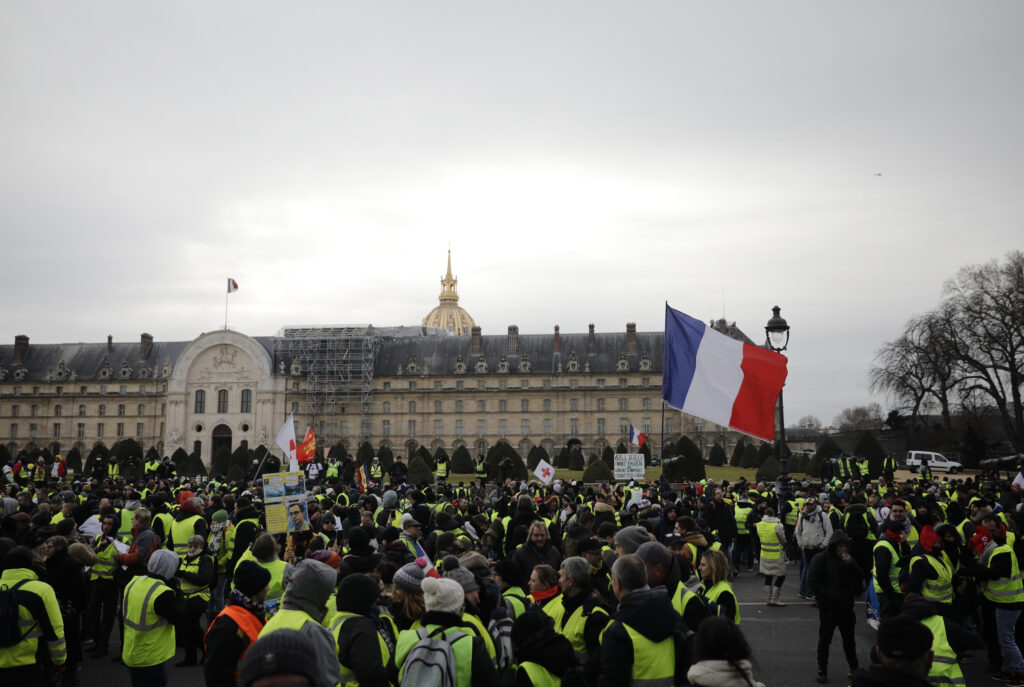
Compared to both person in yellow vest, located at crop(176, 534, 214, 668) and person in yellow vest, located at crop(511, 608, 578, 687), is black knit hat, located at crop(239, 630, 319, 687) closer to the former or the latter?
person in yellow vest, located at crop(511, 608, 578, 687)

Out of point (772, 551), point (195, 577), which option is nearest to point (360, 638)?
point (195, 577)

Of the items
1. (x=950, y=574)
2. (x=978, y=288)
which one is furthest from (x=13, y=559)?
(x=978, y=288)

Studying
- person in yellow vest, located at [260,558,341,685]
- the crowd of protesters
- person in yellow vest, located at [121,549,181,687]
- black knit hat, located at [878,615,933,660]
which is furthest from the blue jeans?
person in yellow vest, located at [121,549,181,687]

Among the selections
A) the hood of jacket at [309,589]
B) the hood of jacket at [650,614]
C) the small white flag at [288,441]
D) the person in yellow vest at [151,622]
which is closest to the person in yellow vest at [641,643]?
the hood of jacket at [650,614]

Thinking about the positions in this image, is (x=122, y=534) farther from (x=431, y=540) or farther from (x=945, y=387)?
(x=945, y=387)

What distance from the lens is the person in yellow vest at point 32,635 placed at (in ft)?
20.8

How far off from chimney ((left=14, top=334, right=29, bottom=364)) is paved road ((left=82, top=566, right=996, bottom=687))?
258 feet

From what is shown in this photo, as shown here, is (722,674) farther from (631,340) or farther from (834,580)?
(631,340)

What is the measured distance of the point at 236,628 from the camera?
488cm

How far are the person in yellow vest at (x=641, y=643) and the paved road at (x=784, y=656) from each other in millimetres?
3091

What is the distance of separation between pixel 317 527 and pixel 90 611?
10.7 feet

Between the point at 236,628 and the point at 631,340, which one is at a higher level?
the point at 631,340

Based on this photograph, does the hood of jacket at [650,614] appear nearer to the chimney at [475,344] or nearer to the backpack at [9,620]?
the backpack at [9,620]

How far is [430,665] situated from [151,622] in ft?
11.3
